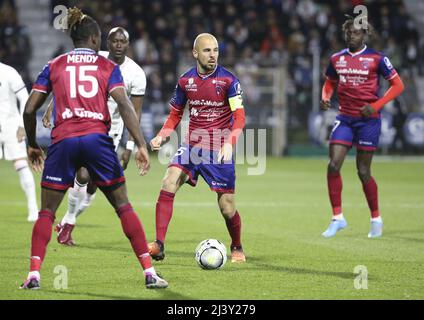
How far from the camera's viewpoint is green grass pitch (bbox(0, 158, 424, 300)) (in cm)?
750

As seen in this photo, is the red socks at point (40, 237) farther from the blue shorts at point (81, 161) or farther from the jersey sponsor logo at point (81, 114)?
the jersey sponsor logo at point (81, 114)

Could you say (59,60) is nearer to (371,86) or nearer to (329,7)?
(371,86)

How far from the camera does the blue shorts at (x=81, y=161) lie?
723 centimetres

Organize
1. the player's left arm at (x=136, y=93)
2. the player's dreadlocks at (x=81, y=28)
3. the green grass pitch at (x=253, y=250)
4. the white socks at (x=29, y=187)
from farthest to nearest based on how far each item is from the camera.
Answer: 1. the white socks at (x=29, y=187)
2. the player's left arm at (x=136, y=93)
3. the green grass pitch at (x=253, y=250)
4. the player's dreadlocks at (x=81, y=28)

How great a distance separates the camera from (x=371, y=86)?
37.7 feet

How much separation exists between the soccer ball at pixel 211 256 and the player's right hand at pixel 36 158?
1904 millimetres

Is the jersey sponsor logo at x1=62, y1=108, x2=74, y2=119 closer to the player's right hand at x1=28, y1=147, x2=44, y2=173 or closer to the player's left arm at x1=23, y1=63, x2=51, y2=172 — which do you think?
the player's left arm at x1=23, y1=63, x2=51, y2=172

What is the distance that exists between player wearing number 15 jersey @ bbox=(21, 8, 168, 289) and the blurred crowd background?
18.0 meters

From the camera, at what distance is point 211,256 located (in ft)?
28.1

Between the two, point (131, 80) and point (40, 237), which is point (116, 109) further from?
point (40, 237)

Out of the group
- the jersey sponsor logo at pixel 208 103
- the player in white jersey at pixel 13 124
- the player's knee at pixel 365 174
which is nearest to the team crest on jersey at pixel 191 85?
the jersey sponsor logo at pixel 208 103

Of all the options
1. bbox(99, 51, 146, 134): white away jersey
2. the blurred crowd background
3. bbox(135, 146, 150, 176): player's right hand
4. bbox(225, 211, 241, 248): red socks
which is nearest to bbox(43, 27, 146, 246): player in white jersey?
bbox(99, 51, 146, 134): white away jersey

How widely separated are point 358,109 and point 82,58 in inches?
200

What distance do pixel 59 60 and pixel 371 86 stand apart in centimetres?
527
